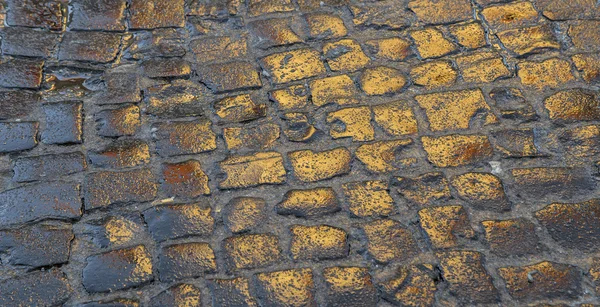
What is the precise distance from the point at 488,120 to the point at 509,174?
39 centimetres

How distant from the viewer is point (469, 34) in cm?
406

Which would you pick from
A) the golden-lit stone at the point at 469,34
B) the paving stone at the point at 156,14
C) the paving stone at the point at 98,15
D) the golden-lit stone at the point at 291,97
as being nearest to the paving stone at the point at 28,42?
the paving stone at the point at 98,15

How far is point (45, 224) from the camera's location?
120 inches

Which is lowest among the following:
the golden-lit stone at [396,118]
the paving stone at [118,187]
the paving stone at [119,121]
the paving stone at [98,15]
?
the paving stone at [118,187]

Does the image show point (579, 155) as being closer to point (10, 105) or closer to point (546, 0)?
point (546, 0)

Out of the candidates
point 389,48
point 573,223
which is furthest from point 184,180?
point 573,223

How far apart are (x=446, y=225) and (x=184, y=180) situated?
1251 millimetres

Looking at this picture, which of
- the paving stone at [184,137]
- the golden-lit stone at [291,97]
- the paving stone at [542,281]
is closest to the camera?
the paving stone at [542,281]

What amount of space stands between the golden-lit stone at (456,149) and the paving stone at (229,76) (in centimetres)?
105

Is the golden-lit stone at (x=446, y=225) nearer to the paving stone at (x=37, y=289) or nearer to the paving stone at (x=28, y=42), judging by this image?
the paving stone at (x=37, y=289)

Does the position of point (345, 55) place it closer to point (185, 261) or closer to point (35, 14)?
point (185, 261)

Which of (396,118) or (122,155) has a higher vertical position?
(396,118)

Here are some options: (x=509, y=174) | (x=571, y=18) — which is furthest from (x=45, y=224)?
(x=571, y=18)

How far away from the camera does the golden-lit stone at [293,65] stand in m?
3.86
